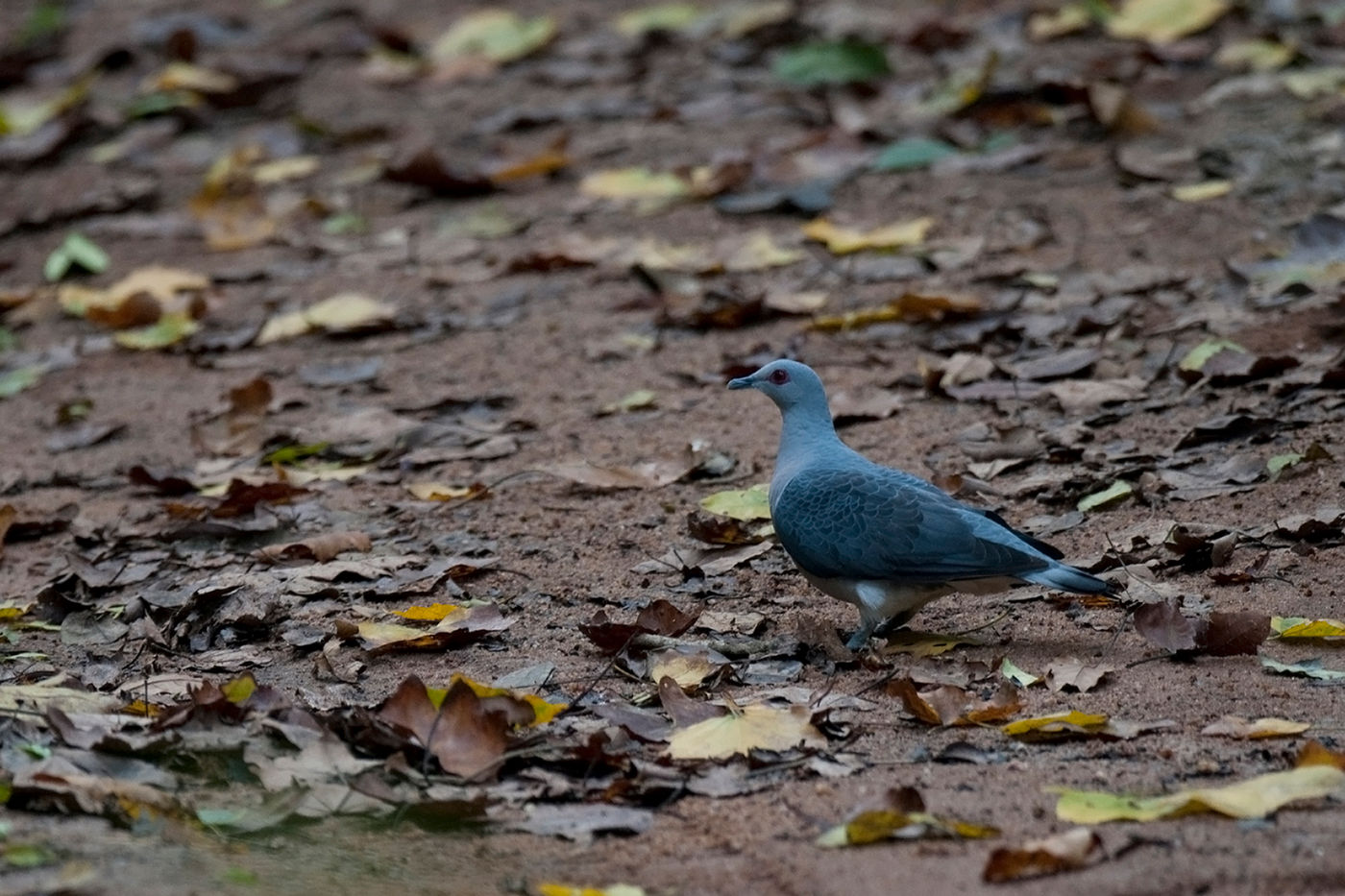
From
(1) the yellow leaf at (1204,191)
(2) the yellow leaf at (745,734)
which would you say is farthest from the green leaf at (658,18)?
(2) the yellow leaf at (745,734)

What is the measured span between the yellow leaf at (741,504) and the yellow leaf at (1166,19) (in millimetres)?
4293

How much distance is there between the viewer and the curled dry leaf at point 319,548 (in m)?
4.73

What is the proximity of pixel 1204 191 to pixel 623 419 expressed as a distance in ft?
8.43

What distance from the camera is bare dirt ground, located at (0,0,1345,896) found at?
2.98 meters

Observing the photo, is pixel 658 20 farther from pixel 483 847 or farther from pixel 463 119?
pixel 483 847

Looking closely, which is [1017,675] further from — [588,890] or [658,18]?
[658,18]

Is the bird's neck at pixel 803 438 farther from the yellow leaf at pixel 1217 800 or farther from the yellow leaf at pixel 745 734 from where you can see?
the yellow leaf at pixel 1217 800

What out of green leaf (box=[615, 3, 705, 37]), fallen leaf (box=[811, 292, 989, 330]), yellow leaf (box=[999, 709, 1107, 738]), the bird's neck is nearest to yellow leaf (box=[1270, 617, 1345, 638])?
yellow leaf (box=[999, 709, 1107, 738])

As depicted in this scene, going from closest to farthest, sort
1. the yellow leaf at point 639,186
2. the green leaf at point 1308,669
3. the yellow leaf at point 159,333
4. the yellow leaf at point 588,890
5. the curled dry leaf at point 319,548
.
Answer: the yellow leaf at point 588,890 < the green leaf at point 1308,669 < the curled dry leaf at point 319,548 < the yellow leaf at point 159,333 < the yellow leaf at point 639,186

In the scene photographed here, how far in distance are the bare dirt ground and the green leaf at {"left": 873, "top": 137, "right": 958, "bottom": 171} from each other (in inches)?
2.0

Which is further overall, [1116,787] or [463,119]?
[463,119]

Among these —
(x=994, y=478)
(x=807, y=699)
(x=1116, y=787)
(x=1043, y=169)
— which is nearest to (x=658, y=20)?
(x=1043, y=169)

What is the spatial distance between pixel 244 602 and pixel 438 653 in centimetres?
63

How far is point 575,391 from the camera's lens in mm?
5949
